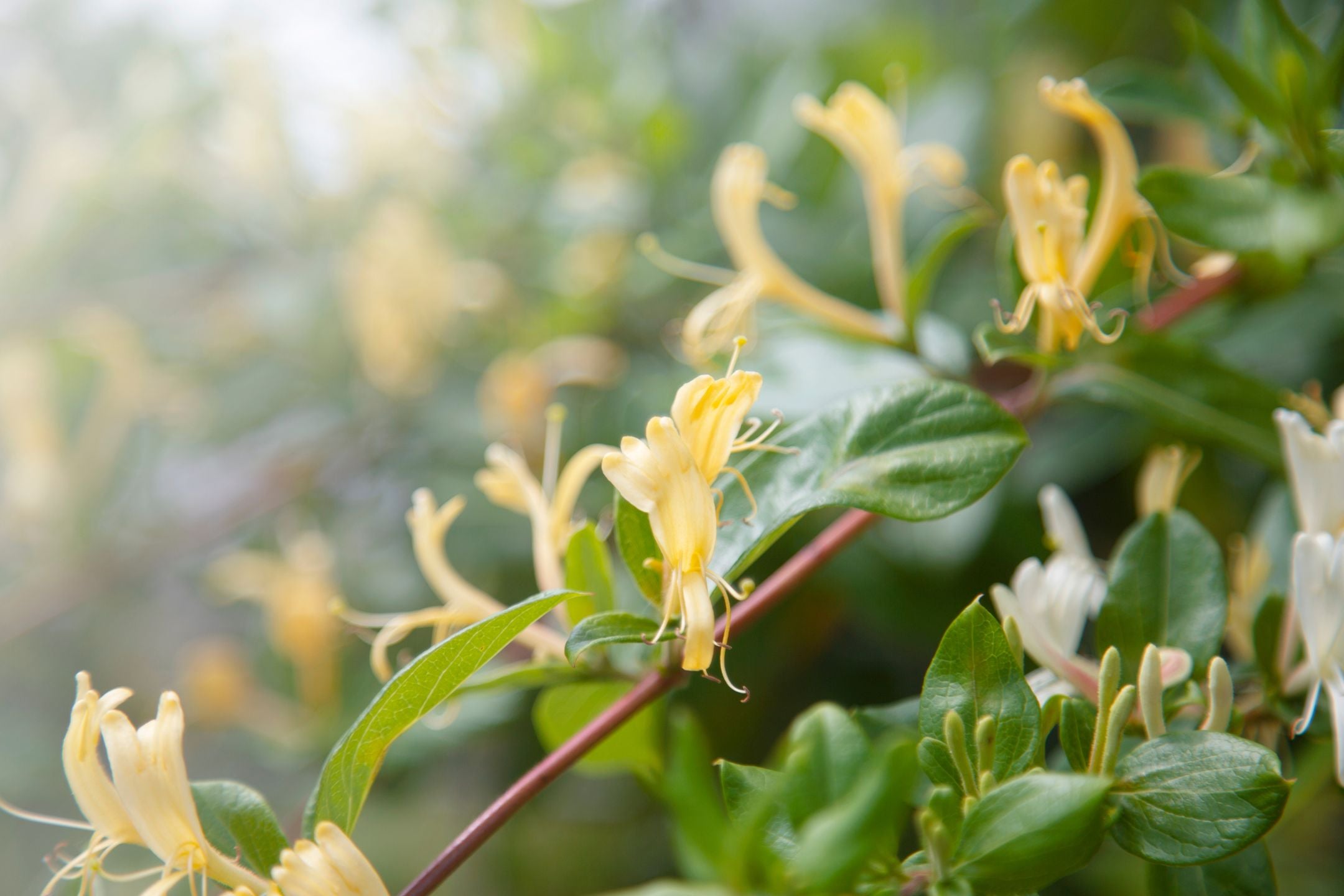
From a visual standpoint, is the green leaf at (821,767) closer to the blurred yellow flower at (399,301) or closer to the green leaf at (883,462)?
the green leaf at (883,462)

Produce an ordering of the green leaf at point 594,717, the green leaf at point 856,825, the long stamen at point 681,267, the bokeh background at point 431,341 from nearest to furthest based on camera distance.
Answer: the green leaf at point 856,825 < the green leaf at point 594,717 < the long stamen at point 681,267 < the bokeh background at point 431,341

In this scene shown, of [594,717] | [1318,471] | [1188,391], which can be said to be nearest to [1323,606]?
[1318,471]

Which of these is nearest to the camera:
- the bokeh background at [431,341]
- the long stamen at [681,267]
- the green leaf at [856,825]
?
the green leaf at [856,825]

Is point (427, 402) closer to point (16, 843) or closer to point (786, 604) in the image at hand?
point (786, 604)

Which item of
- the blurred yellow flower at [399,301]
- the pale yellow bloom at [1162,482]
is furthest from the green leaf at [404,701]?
the blurred yellow flower at [399,301]

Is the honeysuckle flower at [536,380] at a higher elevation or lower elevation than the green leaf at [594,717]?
higher

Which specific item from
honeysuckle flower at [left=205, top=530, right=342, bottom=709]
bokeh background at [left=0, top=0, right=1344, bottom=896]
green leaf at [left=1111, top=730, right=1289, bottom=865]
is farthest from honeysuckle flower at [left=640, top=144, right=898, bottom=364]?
honeysuckle flower at [left=205, top=530, right=342, bottom=709]

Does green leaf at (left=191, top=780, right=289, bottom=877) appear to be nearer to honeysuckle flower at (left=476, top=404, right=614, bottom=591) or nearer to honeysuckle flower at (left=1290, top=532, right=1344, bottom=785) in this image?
honeysuckle flower at (left=476, top=404, right=614, bottom=591)

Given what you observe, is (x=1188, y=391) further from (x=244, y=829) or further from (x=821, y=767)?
(x=244, y=829)
